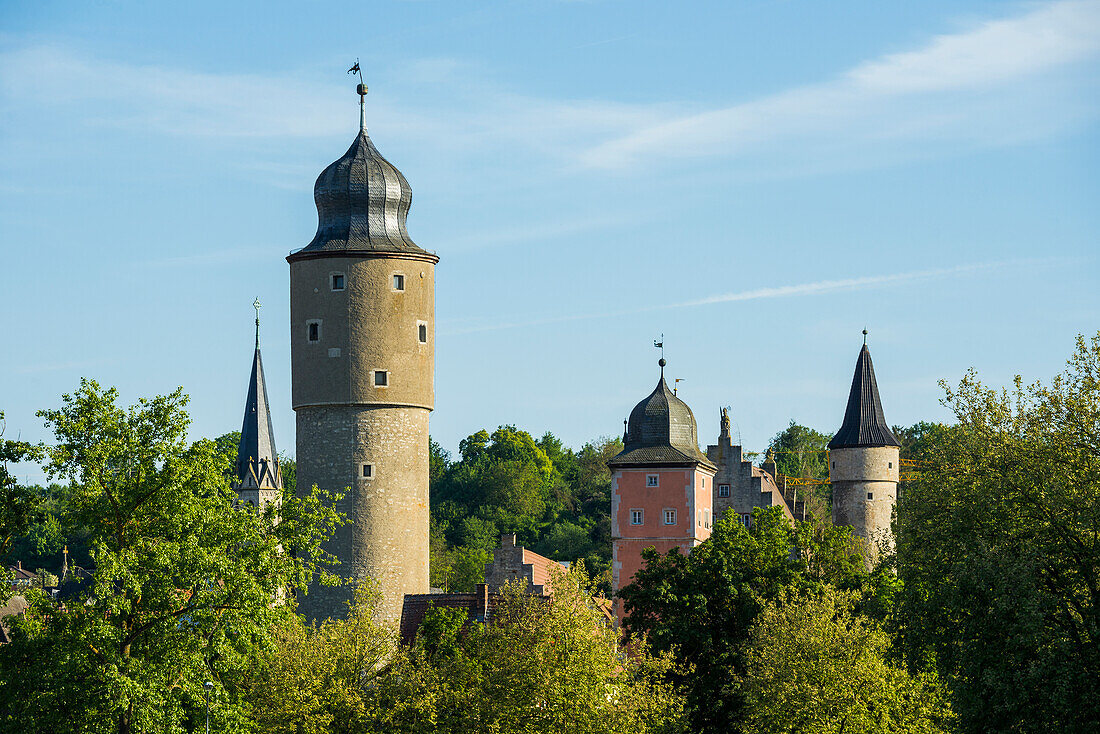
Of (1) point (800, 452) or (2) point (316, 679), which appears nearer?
(2) point (316, 679)

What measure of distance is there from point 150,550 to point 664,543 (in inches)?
1151

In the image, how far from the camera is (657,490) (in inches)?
2331

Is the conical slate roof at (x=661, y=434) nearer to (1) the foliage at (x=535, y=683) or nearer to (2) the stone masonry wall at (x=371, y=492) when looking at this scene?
(2) the stone masonry wall at (x=371, y=492)

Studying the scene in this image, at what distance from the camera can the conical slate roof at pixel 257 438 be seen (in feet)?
294

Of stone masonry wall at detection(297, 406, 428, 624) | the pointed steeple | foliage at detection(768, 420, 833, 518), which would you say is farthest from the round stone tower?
foliage at detection(768, 420, 833, 518)

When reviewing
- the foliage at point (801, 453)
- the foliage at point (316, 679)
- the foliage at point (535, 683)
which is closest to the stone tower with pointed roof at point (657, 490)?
the foliage at point (535, 683)

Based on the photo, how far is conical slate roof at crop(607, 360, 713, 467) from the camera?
5972cm

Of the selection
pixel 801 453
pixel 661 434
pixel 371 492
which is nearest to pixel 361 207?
pixel 371 492

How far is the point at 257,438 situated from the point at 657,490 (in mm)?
36403

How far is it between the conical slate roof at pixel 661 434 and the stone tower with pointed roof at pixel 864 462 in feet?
52.8

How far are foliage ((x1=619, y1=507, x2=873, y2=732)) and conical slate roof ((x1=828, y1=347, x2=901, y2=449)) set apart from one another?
27.4 m

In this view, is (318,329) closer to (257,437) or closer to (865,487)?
(865,487)

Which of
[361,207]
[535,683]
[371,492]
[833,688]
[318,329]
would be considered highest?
[361,207]

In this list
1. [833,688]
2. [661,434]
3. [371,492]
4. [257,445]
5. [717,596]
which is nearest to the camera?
[833,688]
